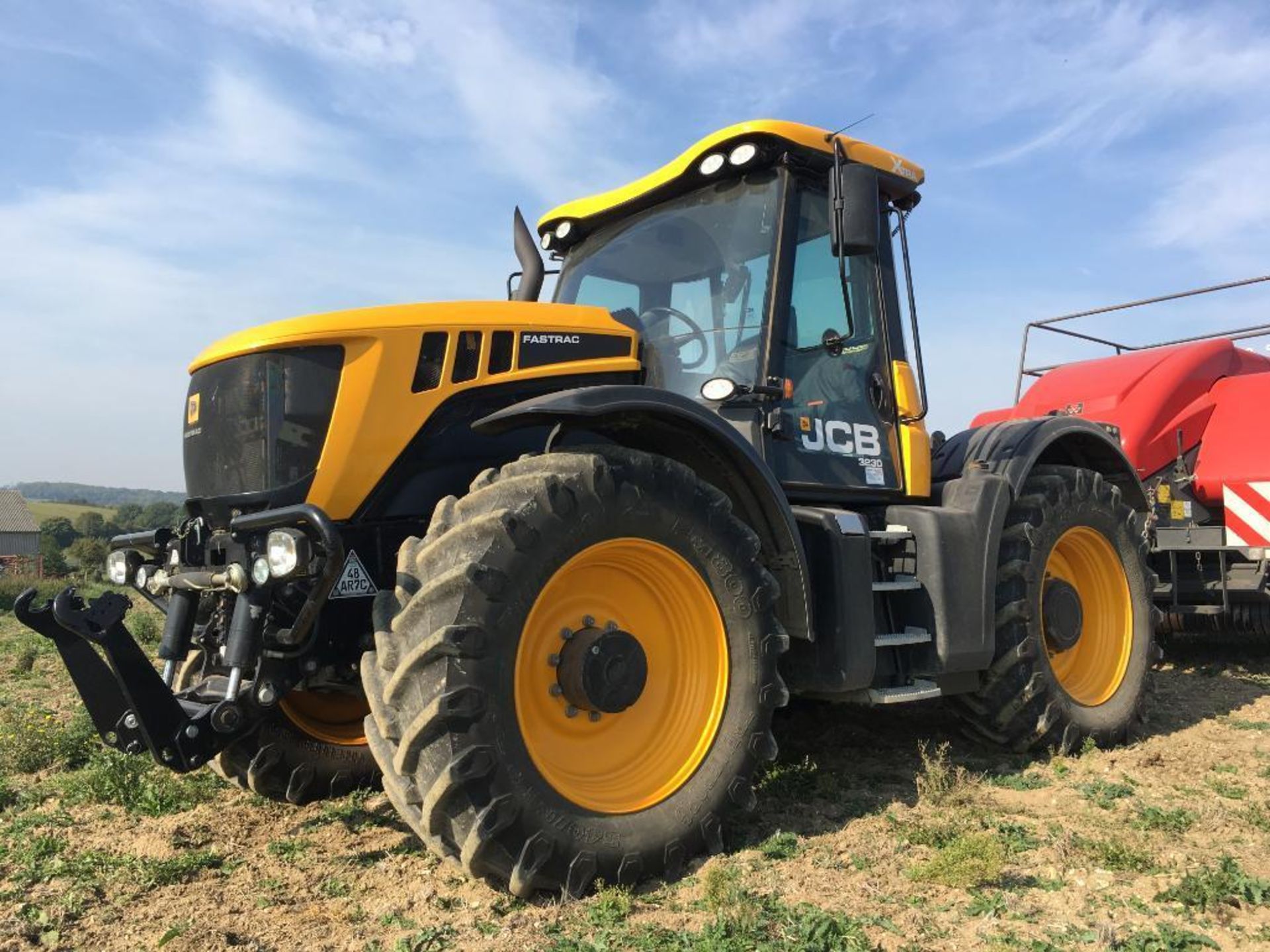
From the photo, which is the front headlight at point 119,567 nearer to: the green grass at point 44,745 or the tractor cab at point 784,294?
the green grass at point 44,745

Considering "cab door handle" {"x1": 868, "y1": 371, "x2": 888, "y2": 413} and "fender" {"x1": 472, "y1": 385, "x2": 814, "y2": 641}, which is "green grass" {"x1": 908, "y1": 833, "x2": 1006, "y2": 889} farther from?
"cab door handle" {"x1": 868, "y1": 371, "x2": 888, "y2": 413}

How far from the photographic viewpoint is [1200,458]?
26.6 ft

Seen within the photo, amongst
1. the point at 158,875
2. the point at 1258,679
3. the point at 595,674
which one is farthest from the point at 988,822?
the point at 1258,679

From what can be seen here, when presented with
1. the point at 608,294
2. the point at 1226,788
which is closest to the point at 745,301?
the point at 608,294

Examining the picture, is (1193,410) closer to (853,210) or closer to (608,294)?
(853,210)

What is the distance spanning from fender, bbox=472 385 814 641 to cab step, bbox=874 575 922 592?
2.06 ft

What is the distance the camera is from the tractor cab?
4629 mm

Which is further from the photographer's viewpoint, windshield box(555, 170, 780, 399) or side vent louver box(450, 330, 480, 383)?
windshield box(555, 170, 780, 399)

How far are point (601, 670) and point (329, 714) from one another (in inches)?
71.9

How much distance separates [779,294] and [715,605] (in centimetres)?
162

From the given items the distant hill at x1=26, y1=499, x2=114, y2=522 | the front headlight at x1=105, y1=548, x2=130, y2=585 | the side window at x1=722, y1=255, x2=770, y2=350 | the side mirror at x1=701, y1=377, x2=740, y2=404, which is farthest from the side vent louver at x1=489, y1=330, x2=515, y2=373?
the distant hill at x1=26, y1=499, x2=114, y2=522

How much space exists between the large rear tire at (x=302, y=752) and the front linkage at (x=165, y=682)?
69 cm

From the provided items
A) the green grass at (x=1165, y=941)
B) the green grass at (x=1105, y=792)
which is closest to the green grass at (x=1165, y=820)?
the green grass at (x=1105, y=792)

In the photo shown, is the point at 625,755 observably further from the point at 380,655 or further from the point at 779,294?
the point at 779,294
